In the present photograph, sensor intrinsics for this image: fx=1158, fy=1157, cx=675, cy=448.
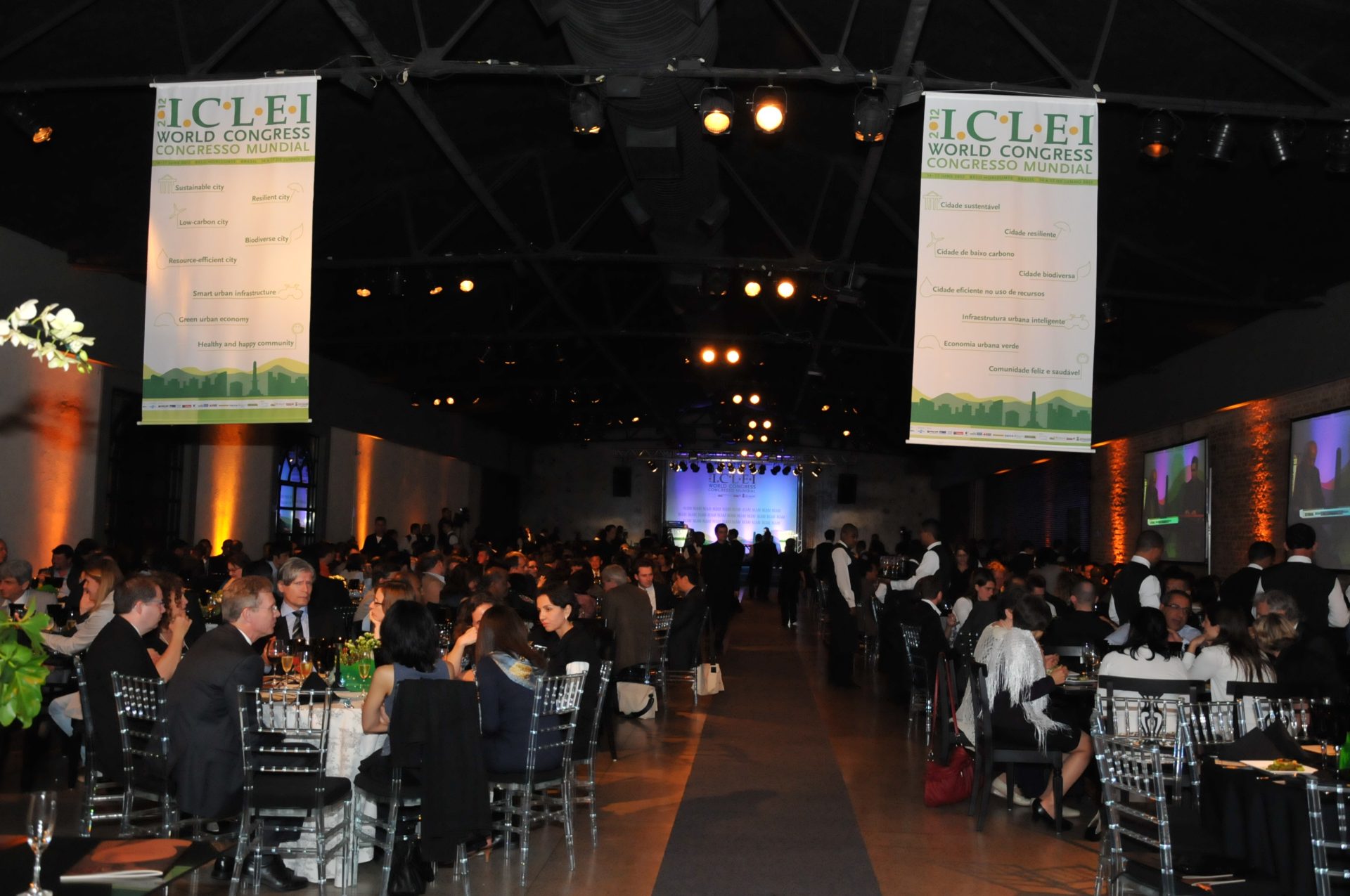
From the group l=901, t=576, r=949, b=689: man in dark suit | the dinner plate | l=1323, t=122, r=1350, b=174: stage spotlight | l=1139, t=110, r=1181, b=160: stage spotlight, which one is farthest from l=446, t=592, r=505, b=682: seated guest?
l=1323, t=122, r=1350, b=174: stage spotlight

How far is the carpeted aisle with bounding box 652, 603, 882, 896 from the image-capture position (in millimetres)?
5195

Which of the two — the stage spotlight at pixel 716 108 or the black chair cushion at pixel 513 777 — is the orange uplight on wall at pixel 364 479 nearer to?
the stage spotlight at pixel 716 108

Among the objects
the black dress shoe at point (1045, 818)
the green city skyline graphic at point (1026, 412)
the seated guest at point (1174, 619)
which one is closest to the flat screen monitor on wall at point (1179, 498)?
the seated guest at point (1174, 619)

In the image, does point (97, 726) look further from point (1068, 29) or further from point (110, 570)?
point (1068, 29)

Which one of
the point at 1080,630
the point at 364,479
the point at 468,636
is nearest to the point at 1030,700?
the point at 1080,630

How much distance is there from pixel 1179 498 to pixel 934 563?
4916 millimetres

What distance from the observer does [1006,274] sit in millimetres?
5926

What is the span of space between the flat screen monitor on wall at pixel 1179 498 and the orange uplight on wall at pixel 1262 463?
1103 mm

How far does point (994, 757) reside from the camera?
6039 mm

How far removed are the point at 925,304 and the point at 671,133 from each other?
10.4 feet

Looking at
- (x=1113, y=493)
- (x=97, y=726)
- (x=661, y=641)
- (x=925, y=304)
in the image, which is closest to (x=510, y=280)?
(x=661, y=641)

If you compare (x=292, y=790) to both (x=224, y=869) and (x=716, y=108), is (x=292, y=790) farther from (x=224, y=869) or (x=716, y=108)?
(x=716, y=108)

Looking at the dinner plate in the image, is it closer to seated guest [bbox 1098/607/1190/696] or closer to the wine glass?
seated guest [bbox 1098/607/1190/696]

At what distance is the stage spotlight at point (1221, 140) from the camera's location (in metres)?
7.13
